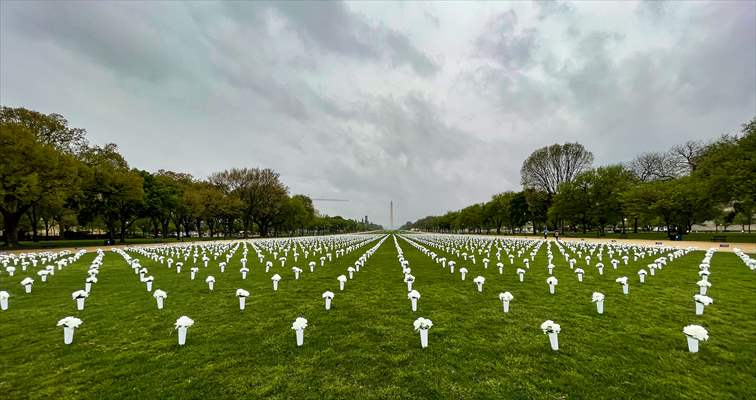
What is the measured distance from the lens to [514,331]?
6.94 meters

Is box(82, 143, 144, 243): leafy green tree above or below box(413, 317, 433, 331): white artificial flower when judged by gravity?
above

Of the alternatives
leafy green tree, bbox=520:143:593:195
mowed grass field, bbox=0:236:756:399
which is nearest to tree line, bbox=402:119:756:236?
leafy green tree, bbox=520:143:593:195

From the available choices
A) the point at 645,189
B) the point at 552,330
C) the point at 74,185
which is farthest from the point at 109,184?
the point at 645,189

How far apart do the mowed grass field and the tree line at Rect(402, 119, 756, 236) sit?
1150 inches

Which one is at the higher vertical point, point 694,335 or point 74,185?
point 74,185

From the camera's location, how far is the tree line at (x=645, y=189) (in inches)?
1211

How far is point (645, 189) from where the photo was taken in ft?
148

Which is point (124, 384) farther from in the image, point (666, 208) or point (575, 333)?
point (666, 208)

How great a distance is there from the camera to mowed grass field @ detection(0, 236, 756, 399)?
4.60 metres

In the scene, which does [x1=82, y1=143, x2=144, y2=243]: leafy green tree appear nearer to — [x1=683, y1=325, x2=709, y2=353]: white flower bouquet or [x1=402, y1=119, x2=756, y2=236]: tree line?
[x1=683, y1=325, x2=709, y2=353]: white flower bouquet

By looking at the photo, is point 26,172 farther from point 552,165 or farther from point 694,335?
point 552,165

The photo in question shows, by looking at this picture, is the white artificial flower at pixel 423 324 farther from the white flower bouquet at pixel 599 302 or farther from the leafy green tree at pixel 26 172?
the leafy green tree at pixel 26 172

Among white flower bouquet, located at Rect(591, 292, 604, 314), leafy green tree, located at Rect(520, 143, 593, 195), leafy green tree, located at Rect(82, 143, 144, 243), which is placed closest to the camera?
white flower bouquet, located at Rect(591, 292, 604, 314)

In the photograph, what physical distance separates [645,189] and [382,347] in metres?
55.2
